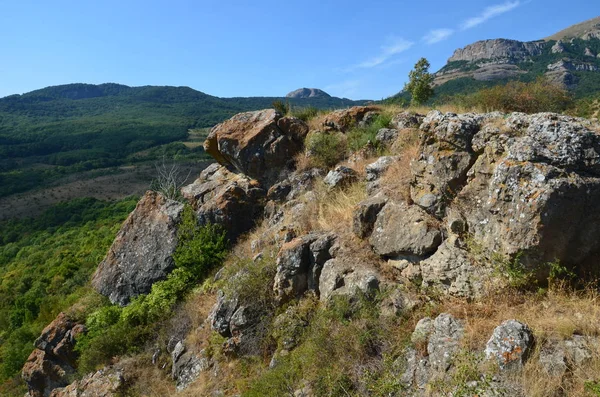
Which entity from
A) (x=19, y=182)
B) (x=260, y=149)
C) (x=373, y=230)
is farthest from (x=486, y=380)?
(x=19, y=182)

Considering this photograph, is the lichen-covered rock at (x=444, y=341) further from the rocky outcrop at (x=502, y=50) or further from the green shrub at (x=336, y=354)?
the rocky outcrop at (x=502, y=50)

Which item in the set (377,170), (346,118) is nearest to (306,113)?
(346,118)

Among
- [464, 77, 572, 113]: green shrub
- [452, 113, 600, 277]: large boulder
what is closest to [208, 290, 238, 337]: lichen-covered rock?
Result: [452, 113, 600, 277]: large boulder

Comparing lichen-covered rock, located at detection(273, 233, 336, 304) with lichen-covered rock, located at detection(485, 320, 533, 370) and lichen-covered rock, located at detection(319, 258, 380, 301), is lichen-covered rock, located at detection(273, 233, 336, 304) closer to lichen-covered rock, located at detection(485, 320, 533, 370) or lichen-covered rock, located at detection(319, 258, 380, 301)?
lichen-covered rock, located at detection(319, 258, 380, 301)

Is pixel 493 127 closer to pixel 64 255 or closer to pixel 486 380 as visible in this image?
pixel 486 380

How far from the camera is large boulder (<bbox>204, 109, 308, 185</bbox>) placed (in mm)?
11404

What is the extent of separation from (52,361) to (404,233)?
9537 millimetres

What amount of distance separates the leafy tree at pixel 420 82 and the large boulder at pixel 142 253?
12.0 meters

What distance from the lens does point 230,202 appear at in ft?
34.9

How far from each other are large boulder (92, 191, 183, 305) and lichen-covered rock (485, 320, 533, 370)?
817 cm

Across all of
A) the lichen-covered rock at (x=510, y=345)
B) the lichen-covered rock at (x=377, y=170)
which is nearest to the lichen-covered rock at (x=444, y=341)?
the lichen-covered rock at (x=510, y=345)

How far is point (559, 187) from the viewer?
14.1 ft

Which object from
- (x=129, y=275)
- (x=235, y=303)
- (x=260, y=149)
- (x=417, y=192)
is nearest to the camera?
(x=417, y=192)

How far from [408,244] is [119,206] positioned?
196ft
